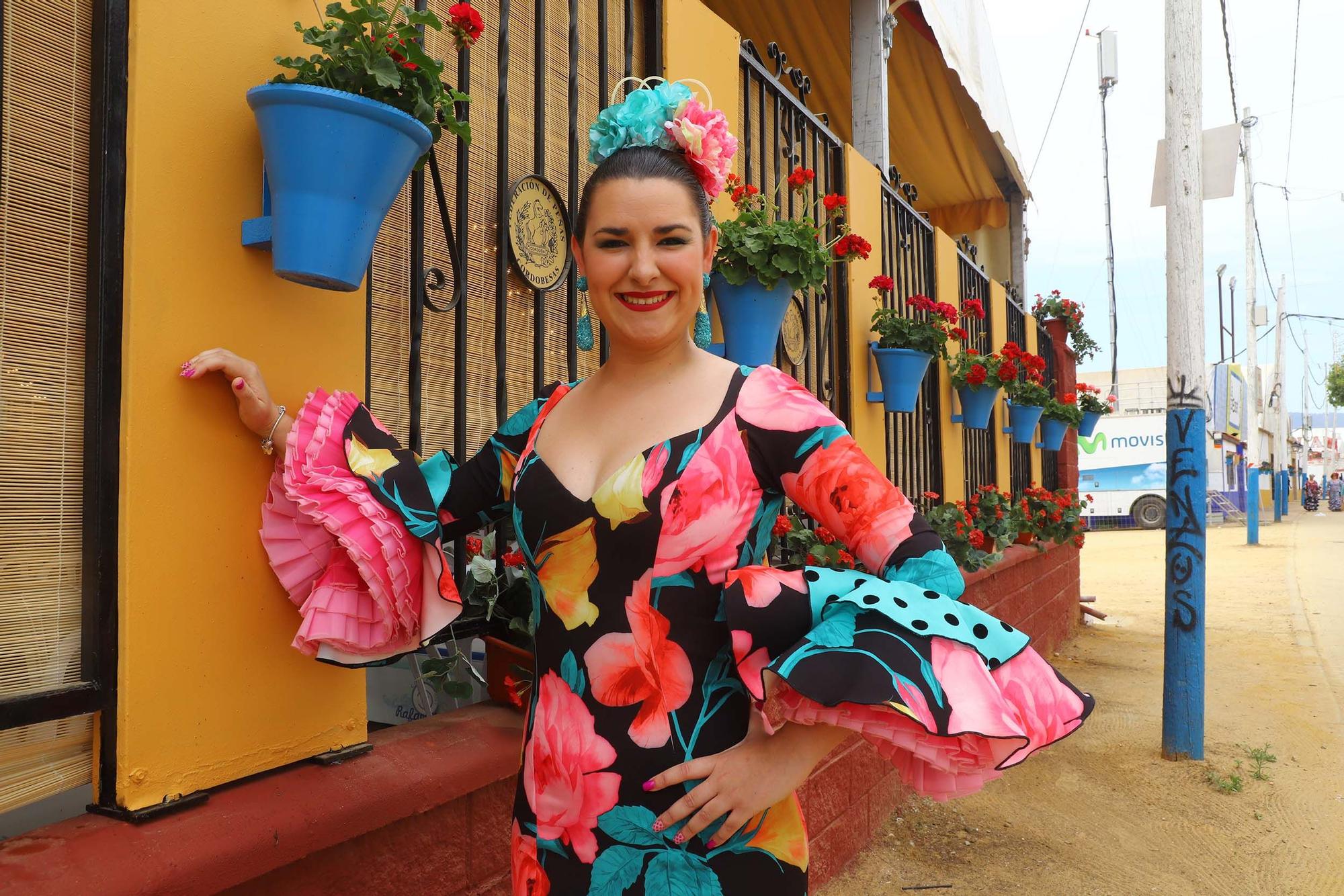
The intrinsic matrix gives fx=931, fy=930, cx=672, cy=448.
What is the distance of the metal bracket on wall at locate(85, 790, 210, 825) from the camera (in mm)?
1408

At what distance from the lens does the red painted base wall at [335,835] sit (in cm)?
130

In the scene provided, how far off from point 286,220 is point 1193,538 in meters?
5.21

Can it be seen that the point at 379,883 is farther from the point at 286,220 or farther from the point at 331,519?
the point at 286,220

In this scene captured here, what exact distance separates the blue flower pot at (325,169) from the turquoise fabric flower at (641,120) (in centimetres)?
31

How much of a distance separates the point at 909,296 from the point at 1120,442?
75.2ft

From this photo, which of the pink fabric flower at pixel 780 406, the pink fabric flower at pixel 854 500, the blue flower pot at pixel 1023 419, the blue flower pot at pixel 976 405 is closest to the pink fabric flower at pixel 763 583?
the pink fabric flower at pixel 854 500

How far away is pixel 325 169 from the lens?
147 centimetres

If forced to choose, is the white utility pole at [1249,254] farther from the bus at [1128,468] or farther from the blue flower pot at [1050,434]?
the blue flower pot at [1050,434]

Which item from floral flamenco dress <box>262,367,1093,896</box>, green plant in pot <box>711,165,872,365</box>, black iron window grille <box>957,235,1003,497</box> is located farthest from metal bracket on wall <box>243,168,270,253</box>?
black iron window grille <box>957,235,1003,497</box>

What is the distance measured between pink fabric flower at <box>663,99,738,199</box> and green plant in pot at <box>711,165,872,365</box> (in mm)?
1456

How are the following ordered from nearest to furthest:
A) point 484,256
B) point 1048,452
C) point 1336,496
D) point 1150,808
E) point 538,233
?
point 484,256
point 538,233
point 1150,808
point 1048,452
point 1336,496

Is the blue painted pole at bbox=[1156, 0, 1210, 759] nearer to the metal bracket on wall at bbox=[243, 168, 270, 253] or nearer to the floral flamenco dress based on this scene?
the floral flamenco dress

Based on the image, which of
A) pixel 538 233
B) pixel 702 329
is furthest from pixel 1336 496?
pixel 702 329

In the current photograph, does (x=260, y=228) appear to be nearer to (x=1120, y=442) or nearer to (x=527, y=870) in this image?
(x=527, y=870)
